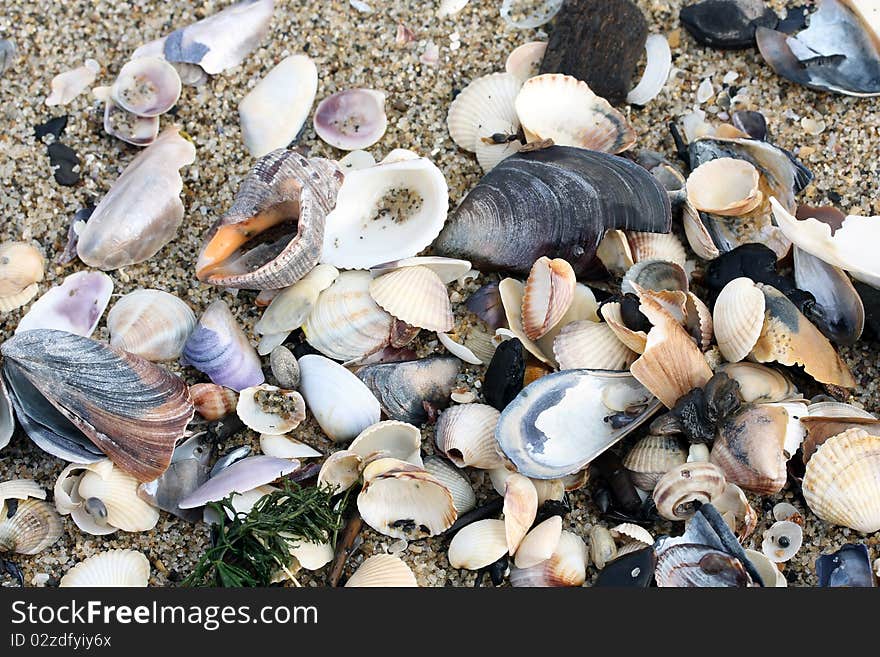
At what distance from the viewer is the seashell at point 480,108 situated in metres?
2.79

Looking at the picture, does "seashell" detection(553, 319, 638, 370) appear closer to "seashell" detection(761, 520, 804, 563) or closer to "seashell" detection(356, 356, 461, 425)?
"seashell" detection(356, 356, 461, 425)

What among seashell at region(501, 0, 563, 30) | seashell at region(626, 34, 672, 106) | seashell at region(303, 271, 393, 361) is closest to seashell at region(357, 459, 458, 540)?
seashell at region(303, 271, 393, 361)

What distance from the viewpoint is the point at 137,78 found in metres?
2.82

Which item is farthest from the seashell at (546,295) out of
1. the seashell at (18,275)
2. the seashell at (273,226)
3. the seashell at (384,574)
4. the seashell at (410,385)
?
the seashell at (18,275)

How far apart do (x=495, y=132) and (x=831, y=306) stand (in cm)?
108

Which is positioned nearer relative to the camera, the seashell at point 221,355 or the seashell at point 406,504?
the seashell at point 406,504

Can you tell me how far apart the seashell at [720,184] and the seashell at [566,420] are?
2.04ft

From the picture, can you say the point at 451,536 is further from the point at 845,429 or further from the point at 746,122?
the point at 746,122

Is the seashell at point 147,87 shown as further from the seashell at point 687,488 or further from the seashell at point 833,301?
the seashell at point 833,301

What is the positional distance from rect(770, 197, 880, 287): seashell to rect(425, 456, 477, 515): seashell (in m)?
1.09

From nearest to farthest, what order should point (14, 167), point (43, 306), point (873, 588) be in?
1. point (873, 588)
2. point (43, 306)
3. point (14, 167)

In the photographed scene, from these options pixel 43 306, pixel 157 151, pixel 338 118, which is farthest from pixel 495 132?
pixel 43 306

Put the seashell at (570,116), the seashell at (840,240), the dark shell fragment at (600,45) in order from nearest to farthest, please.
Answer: the seashell at (840,240) → the seashell at (570,116) → the dark shell fragment at (600,45)

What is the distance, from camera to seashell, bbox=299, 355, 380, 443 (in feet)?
7.89
